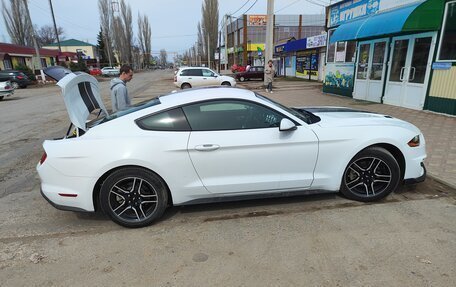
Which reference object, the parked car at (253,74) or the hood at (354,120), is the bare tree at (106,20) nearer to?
the parked car at (253,74)

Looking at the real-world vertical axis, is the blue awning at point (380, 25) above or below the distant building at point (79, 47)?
below

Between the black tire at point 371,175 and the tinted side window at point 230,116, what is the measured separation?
113cm

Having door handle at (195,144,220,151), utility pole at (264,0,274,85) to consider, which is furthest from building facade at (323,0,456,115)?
door handle at (195,144,220,151)

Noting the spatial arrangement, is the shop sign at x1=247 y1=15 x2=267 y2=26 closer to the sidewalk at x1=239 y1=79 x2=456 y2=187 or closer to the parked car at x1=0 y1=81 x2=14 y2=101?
the parked car at x1=0 y1=81 x2=14 y2=101

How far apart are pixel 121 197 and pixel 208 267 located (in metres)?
1.27

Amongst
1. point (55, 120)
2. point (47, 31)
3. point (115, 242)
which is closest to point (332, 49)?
point (55, 120)

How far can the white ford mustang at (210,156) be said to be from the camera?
328cm

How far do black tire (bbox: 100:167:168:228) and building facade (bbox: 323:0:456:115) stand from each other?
28.2 ft

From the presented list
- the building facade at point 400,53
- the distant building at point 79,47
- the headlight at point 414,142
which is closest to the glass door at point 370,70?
the building facade at point 400,53

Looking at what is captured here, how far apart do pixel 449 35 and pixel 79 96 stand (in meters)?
9.48

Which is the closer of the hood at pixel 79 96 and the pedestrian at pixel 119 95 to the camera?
the hood at pixel 79 96

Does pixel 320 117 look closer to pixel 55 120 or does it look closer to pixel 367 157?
pixel 367 157

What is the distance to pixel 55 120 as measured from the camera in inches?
430

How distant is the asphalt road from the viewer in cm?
263
